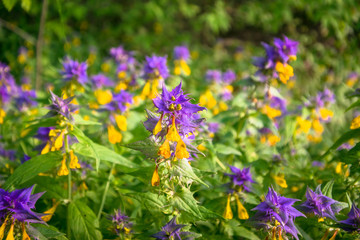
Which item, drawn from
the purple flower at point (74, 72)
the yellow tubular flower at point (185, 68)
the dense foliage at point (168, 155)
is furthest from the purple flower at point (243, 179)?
A: the yellow tubular flower at point (185, 68)

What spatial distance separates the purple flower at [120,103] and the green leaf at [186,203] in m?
0.95

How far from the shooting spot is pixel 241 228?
1614mm

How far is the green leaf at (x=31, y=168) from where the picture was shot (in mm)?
1401

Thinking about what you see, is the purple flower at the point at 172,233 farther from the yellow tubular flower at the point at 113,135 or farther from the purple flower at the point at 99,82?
the purple flower at the point at 99,82

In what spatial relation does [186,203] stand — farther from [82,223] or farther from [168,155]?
[82,223]

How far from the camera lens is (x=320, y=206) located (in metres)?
1.38

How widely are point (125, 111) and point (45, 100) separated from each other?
0.62 meters

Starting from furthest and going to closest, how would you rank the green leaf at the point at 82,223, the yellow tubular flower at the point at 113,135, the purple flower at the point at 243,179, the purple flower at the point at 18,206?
the yellow tubular flower at the point at 113,135
the purple flower at the point at 243,179
the green leaf at the point at 82,223
the purple flower at the point at 18,206

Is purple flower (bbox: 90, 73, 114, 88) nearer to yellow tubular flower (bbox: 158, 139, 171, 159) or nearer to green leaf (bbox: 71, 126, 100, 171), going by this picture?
green leaf (bbox: 71, 126, 100, 171)

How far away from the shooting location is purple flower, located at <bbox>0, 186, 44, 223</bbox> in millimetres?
1188

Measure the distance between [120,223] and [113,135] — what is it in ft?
2.37

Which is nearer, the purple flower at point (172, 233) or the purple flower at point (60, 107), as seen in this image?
the purple flower at point (172, 233)

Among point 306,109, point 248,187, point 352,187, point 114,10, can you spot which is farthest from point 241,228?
point 114,10

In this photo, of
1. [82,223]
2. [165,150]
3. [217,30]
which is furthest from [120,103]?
[217,30]
